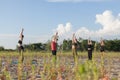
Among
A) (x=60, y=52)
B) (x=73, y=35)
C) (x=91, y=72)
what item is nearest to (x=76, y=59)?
(x=73, y=35)

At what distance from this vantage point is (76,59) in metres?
3.34

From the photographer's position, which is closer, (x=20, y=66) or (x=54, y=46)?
(x=20, y=66)

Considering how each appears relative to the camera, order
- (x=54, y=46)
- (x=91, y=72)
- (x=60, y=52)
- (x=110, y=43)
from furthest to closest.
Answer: (x=110, y=43), (x=60, y=52), (x=54, y=46), (x=91, y=72)

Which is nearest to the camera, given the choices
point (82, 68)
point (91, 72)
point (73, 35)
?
point (82, 68)

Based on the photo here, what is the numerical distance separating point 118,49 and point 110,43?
9.88 feet

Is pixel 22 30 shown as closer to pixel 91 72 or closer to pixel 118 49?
pixel 91 72

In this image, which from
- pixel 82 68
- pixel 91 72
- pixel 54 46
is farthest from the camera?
pixel 54 46

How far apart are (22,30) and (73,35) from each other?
1.39 feet

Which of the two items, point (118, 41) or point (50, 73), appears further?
point (118, 41)

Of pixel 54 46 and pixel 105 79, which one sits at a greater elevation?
pixel 54 46

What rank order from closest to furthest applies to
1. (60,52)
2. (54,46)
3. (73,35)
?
(73,35)
(54,46)
(60,52)

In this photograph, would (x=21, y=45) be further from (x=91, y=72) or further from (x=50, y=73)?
(x=50, y=73)

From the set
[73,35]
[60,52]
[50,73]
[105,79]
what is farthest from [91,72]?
[60,52]

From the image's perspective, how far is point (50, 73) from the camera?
4445 mm
